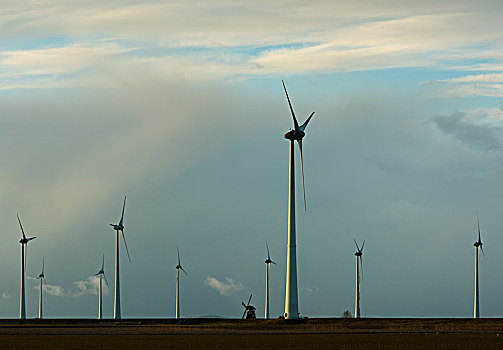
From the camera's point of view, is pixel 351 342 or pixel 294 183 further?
pixel 294 183

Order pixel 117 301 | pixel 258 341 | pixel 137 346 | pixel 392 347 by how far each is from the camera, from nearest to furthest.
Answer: pixel 392 347 → pixel 137 346 → pixel 258 341 → pixel 117 301

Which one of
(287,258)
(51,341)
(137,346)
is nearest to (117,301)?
(287,258)

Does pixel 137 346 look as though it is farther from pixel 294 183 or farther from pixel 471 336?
pixel 294 183

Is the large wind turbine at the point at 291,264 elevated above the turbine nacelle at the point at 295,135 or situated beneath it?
situated beneath

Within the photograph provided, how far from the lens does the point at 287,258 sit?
132625 mm

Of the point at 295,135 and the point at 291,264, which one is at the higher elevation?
the point at 295,135

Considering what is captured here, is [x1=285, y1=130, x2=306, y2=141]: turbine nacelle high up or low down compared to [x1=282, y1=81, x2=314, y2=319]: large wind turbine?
up

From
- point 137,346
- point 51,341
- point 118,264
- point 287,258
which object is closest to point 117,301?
point 118,264

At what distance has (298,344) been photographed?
8712 cm

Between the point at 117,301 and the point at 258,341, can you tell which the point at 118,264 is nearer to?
the point at 117,301

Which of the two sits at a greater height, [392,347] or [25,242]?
[25,242]

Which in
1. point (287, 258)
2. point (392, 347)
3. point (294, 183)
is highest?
point (294, 183)

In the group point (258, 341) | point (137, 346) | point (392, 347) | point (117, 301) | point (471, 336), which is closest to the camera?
point (392, 347)

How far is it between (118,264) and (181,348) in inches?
3977
